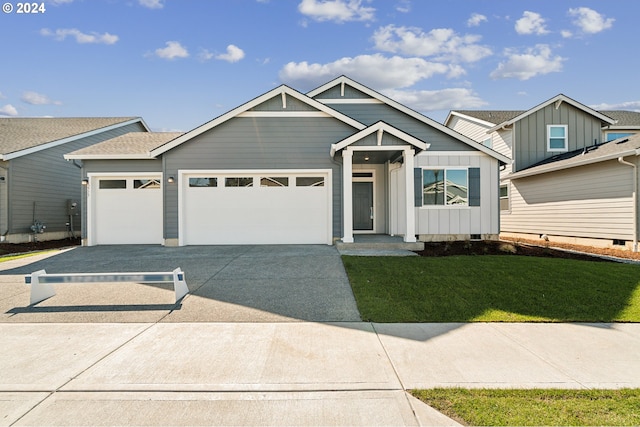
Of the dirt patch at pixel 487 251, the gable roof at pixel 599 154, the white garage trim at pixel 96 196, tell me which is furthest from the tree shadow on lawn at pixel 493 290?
the white garage trim at pixel 96 196

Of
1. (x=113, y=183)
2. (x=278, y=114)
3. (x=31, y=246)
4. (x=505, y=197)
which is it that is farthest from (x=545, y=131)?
(x=31, y=246)

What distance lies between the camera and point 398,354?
357 cm

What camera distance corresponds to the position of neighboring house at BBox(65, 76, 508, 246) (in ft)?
37.0

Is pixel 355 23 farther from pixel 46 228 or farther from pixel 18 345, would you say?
pixel 46 228

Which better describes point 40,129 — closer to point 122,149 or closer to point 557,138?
point 122,149

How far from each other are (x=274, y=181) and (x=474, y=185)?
24.0ft

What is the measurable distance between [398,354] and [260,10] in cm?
1270

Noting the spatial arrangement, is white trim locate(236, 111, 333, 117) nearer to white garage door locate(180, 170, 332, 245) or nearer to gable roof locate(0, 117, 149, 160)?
white garage door locate(180, 170, 332, 245)

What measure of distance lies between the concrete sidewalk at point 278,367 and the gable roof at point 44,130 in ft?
42.1

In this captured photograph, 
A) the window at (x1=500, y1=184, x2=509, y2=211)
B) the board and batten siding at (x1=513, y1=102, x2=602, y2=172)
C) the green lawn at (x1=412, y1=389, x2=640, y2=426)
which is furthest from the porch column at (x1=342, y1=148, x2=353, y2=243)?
the window at (x1=500, y1=184, x2=509, y2=211)

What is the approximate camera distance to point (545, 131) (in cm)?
1579

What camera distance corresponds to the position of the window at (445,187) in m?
12.3

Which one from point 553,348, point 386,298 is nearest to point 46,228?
point 386,298

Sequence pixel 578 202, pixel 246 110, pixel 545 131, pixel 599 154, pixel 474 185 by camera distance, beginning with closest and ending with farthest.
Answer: pixel 246 110, pixel 599 154, pixel 474 185, pixel 578 202, pixel 545 131
